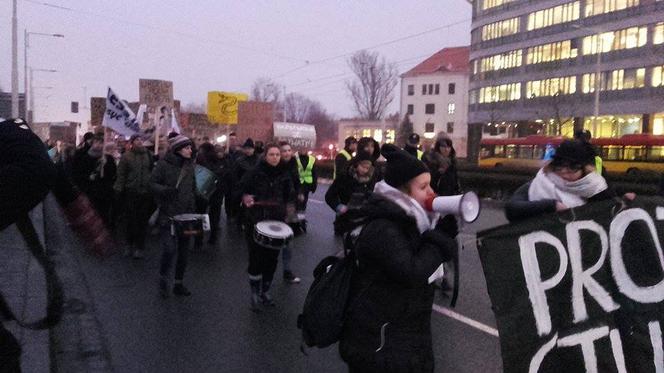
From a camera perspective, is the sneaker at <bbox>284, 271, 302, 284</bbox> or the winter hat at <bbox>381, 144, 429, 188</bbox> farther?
the sneaker at <bbox>284, 271, 302, 284</bbox>

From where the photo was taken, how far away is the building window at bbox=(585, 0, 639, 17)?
5453cm

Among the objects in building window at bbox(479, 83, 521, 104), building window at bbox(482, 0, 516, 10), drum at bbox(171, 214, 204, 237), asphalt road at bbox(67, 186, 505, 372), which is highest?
building window at bbox(482, 0, 516, 10)

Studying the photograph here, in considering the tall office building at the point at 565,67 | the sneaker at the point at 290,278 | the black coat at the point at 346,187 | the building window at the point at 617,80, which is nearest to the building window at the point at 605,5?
the tall office building at the point at 565,67

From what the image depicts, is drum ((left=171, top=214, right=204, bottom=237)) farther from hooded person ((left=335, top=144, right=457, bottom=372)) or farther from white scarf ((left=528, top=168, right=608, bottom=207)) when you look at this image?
hooded person ((left=335, top=144, right=457, bottom=372))

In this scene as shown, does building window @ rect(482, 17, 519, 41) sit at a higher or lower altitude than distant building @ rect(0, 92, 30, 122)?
higher

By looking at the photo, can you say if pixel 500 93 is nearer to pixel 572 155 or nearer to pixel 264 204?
pixel 264 204

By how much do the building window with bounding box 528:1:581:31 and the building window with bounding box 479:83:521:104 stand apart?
5.50 metres

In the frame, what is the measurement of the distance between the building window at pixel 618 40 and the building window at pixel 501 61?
8747mm

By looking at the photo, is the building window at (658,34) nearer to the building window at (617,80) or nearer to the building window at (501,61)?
the building window at (617,80)

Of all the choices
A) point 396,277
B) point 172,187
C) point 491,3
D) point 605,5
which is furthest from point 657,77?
point 396,277

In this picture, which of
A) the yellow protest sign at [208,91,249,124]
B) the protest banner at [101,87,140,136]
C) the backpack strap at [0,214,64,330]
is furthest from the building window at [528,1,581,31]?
the backpack strap at [0,214,64,330]

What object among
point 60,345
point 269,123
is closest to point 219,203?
point 60,345

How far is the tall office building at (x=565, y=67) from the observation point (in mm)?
53188

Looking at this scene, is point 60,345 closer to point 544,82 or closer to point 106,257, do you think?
point 106,257
